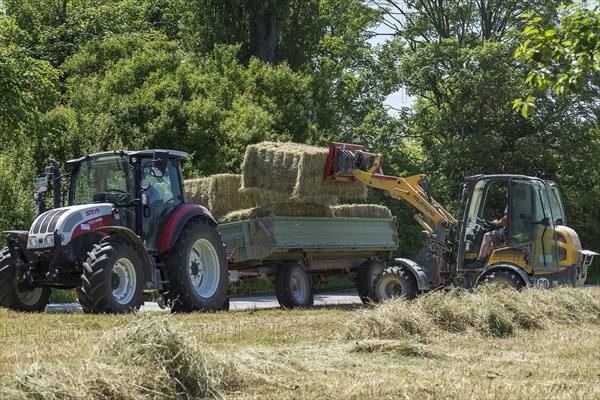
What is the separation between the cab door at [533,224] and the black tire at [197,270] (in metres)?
5.13

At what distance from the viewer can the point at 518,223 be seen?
1762 cm

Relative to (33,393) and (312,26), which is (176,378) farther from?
(312,26)

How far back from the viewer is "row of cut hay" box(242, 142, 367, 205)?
17.7 meters

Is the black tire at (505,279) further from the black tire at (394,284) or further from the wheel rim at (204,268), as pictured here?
the wheel rim at (204,268)

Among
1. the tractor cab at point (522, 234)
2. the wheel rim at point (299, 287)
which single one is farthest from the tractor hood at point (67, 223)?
the tractor cab at point (522, 234)

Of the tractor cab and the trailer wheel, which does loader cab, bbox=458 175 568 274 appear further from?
the trailer wheel

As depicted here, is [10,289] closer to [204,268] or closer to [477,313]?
[204,268]

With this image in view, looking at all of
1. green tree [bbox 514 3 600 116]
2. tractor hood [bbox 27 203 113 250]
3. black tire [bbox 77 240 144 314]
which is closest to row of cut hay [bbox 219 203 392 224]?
tractor hood [bbox 27 203 113 250]

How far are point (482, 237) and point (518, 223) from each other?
30.1 inches

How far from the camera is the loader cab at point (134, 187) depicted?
49.2 feet

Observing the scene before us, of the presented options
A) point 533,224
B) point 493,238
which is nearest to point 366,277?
point 493,238

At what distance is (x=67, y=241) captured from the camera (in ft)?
46.4

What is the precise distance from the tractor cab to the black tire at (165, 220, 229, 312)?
4.64 m

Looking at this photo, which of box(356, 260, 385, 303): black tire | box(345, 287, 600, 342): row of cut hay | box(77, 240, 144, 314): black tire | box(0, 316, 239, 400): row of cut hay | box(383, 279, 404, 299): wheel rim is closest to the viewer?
box(0, 316, 239, 400): row of cut hay
